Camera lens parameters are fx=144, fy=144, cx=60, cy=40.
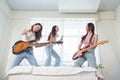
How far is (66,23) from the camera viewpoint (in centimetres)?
278

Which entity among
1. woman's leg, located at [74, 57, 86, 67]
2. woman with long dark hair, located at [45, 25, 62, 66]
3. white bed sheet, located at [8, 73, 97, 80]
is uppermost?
woman with long dark hair, located at [45, 25, 62, 66]

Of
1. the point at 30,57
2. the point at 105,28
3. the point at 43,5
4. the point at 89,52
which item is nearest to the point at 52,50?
the point at 30,57

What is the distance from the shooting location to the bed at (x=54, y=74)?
69.0 inches

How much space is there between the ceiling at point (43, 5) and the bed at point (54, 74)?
137 cm

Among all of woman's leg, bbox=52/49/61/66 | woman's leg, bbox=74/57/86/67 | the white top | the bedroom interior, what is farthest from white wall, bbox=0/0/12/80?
woman's leg, bbox=74/57/86/67

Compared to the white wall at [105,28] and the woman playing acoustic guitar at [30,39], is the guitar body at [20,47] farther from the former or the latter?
the white wall at [105,28]

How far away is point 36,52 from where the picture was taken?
2.46 metres

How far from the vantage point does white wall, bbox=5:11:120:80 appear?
7.76 feet

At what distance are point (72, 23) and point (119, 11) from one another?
873 mm

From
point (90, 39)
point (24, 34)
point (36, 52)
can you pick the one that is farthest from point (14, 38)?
point (90, 39)

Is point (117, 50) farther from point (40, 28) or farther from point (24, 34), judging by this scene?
point (24, 34)

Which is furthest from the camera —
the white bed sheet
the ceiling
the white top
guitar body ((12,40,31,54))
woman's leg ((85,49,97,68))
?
the ceiling

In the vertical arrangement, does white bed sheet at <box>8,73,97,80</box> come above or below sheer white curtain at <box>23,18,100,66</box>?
below

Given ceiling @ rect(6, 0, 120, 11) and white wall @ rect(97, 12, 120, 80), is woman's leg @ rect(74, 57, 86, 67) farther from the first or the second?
ceiling @ rect(6, 0, 120, 11)
